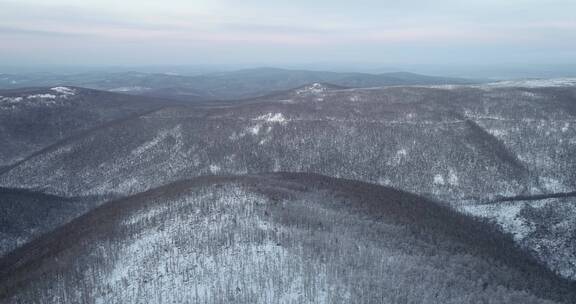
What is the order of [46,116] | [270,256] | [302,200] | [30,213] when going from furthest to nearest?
[46,116]
[30,213]
[302,200]
[270,256]

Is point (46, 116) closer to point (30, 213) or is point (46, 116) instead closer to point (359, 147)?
point (30, 213)

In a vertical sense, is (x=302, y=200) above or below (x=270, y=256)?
above

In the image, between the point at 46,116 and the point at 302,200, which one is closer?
the point at 302,200

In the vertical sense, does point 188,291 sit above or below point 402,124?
below

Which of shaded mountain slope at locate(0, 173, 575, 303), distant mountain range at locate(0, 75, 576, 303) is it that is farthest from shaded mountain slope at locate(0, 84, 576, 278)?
shaded mountain slope at locate(0, 173, 575, 303)

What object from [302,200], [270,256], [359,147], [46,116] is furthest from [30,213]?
[46,116]

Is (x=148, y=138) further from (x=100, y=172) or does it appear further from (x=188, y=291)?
(x=188, y=291)

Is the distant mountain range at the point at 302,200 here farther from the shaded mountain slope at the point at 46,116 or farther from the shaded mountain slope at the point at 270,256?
the shaded mountain slope at the point at 46,116

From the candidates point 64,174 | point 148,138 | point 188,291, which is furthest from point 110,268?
point 148,138
